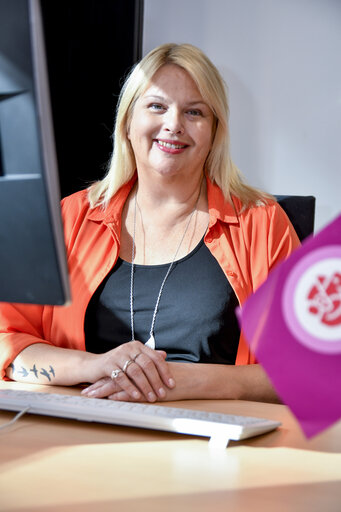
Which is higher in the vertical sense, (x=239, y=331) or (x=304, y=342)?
(x=304, y=342)

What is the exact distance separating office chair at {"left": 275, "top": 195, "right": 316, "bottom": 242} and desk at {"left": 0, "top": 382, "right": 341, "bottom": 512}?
80 cm

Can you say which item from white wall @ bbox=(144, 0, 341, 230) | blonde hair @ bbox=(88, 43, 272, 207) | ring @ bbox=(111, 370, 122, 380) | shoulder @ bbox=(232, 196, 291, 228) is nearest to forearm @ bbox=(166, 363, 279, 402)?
ring @ bbox=(111, 370, 122, 380)

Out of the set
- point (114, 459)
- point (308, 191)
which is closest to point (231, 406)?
point (114, 459)

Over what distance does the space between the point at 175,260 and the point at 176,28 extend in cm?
174

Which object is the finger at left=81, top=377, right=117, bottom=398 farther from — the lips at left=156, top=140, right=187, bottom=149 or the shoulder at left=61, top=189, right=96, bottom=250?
the lips at left=156, top=140, right=187, bottom=149

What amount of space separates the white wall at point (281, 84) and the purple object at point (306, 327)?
2293 mm

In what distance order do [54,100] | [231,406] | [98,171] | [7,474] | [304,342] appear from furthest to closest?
[98,171], [54,100], [231,406], [7,474], [304,342]

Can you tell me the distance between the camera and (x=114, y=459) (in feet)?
3.04

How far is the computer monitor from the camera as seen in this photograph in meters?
0.73

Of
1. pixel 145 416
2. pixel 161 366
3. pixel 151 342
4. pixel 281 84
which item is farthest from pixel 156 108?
pixel 281 84

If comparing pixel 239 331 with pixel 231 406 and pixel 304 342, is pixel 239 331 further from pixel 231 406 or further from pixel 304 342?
pixel 304 342

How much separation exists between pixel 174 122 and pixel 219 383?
753 mm

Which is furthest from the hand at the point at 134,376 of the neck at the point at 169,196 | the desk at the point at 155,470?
the neck at the point at 169,196

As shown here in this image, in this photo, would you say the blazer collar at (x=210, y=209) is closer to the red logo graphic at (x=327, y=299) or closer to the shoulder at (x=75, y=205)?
the shoulder at (x=75, y=205)
